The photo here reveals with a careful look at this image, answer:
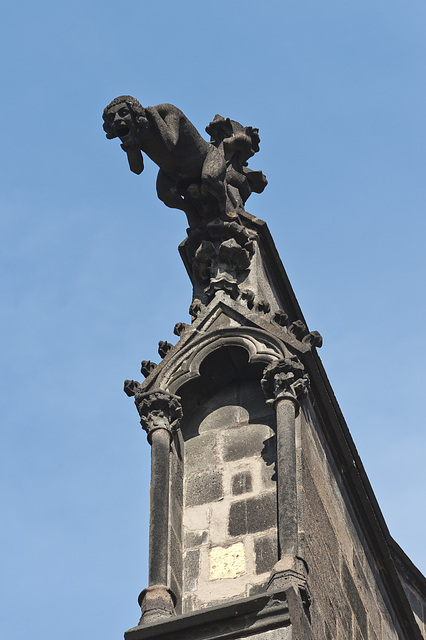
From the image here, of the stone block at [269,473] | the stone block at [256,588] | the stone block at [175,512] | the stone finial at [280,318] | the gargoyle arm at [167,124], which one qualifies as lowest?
the stone block at [256,588]

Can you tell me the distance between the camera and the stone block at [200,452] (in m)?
12.1

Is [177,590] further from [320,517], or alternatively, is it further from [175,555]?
[320,517]

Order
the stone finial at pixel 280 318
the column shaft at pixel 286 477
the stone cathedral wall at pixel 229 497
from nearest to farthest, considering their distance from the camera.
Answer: the column shaft at pixel 286 477 < the stone cathedral wall at pixel 229 497 < the stone finial at pixel 280 318

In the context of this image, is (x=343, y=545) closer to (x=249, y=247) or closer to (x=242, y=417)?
(x=242, y=417)

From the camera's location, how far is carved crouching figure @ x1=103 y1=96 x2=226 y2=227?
43.1 ft

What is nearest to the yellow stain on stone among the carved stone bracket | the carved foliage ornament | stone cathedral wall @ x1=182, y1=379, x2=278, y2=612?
stone cathedral wall @ x1=182, y1=379, x2=278, y2=612

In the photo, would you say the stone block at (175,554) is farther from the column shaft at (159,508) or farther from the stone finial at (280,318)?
the stone finial at (280,318)

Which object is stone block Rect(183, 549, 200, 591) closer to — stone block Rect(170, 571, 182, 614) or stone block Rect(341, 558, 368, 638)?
stone block Rect(170, 571, 182, 614)

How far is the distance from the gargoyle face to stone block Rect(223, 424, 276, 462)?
8.54 feet

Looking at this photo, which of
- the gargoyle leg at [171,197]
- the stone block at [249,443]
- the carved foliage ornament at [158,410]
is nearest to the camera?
the stone block at [249,443]

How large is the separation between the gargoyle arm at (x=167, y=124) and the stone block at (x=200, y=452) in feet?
8.48

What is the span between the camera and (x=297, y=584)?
10633 millimetres

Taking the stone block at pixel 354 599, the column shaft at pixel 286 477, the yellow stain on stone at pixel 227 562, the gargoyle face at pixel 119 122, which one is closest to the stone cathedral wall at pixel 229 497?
the yellow stain on stone at pixel 227 562

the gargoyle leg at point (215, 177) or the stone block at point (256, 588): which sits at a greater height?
the gargoyle leg at point (215, 177)
